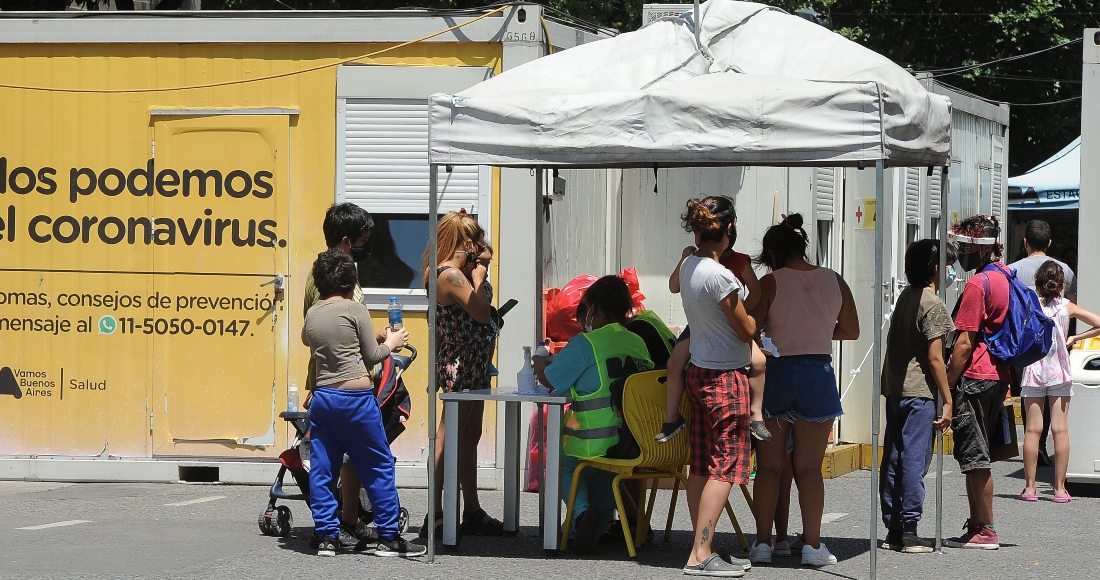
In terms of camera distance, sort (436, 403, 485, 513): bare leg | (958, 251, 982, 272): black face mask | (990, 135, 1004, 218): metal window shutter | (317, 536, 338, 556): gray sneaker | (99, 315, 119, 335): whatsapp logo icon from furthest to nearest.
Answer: (990, 135, 1004, 218): metal window shutter
(99, 315, 119, 335): whatsapp logo icon
(958, 251, 982, 272): black face mask
(436, 403, 485, 513): bare leg
(317, 536, 338, 556): gray sneaker

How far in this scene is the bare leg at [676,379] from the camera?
7.01 meters

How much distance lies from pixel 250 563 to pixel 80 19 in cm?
468

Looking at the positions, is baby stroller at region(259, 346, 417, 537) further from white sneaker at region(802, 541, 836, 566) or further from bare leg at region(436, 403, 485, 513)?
white sneaker at region(802, 541, 836, 566)

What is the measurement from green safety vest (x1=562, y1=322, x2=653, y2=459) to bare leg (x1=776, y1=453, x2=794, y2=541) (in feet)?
2.87

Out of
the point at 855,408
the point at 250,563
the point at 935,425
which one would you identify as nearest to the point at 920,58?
the point at 855,408

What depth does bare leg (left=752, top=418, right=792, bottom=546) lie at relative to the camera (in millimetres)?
7168

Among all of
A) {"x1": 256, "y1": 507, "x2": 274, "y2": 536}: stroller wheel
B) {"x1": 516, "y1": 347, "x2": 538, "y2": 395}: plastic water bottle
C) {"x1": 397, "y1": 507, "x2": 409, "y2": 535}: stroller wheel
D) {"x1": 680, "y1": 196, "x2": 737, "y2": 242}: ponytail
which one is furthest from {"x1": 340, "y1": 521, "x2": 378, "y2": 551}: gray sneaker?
{"x1": 680, "y1": 196, "x2": 737, "y2": 242}: ponytail

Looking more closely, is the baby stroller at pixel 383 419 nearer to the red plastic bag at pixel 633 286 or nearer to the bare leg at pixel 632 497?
the bare leg at pixel 632 497

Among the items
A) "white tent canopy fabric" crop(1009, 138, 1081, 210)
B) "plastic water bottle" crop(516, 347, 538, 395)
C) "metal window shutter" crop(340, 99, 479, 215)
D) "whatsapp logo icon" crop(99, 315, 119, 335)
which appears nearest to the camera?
"plastic water bottle" crop(516, 347, 538, 395)

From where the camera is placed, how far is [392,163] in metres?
10.1

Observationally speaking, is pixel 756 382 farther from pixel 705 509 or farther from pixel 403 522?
pixel 403 522

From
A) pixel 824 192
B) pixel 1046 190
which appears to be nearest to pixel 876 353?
pixel 824 192

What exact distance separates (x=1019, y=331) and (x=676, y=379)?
231 cm

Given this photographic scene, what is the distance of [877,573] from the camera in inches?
281
